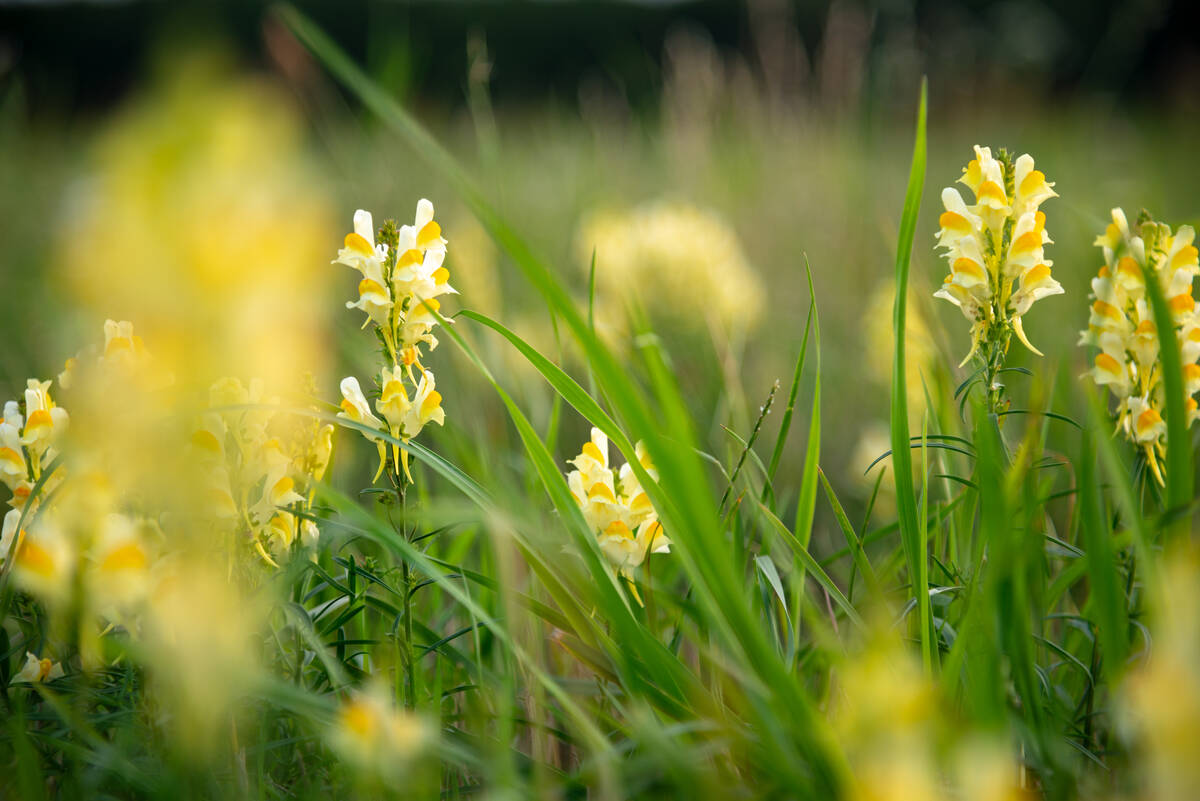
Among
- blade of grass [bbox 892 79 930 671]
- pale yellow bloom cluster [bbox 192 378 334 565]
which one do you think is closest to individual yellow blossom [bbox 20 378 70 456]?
pale yellow bloom cluster [bbox 192 378 334 565]

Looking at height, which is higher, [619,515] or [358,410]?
[358,410]

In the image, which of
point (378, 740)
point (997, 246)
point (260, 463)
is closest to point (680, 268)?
point (997, 246)

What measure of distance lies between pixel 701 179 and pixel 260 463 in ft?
16.0

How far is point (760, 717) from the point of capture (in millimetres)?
739

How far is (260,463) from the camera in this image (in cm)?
92

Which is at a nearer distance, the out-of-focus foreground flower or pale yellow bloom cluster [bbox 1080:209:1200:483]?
the out-of-focus foreground flower

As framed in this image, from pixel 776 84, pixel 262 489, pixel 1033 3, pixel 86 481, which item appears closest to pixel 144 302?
pixel 86 481

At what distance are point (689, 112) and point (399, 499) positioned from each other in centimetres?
386

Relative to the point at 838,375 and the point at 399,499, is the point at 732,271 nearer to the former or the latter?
the point at 838,375

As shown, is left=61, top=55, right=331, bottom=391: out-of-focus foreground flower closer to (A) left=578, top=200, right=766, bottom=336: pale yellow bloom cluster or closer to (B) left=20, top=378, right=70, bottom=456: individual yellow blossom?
(B) left=20, top=378, right=70, bottom=456: individual yellow blossom

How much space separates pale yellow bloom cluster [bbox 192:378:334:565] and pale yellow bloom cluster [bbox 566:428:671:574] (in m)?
0.32

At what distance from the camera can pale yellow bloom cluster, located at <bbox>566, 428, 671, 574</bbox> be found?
1.03m

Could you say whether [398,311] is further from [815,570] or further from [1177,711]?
[1177,711]

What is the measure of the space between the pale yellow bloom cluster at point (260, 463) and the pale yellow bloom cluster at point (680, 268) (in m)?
2.13
